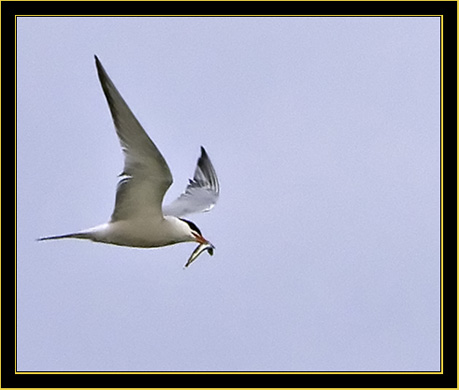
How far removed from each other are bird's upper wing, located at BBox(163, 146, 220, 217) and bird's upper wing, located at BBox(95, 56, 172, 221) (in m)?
1.12

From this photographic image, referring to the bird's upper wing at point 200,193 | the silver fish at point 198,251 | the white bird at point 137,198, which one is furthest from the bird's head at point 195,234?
the bird's upper wing at point 200,193

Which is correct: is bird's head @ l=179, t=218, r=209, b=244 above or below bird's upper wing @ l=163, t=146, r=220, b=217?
below

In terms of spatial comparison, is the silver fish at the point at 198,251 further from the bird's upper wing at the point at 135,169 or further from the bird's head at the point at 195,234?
the bird's upper wing at the point at 135,169

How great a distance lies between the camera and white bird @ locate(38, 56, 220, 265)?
4.37m

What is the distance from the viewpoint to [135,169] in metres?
4.68

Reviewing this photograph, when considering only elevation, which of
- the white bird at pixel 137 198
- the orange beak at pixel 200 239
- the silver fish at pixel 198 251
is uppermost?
the white bird at pixel 137 198

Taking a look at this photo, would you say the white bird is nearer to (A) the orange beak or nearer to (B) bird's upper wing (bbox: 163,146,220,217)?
(A) the orange beak

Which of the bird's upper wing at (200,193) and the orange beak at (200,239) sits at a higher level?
the bird's upper wing at (200,193)

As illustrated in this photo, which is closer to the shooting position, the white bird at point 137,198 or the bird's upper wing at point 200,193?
the white bird at point 137,198

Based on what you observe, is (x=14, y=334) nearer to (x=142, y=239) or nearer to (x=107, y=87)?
(x=142, y=239)

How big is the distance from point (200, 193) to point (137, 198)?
1.66 metres

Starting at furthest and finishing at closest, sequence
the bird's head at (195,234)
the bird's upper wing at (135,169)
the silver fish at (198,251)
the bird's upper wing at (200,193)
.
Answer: the bird's upper wing at (200,193), the silver fish at (198,251), the bird's head at (195,234), the bird's upper wing at (135,169)

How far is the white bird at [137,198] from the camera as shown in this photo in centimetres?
437

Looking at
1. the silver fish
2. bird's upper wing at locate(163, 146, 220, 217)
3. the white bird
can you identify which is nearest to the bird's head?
the white bird
